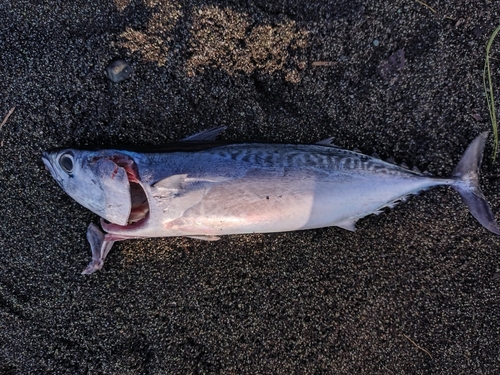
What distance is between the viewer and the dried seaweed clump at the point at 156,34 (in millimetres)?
2145

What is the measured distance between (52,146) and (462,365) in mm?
2776

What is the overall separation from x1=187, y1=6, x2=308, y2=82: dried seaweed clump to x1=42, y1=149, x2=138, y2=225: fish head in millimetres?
727

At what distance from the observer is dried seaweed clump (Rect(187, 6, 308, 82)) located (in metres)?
2.16

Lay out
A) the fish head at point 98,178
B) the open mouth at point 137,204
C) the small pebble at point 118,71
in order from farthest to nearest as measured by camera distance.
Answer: the small pebble at point 118,71 → the open mouth at point 137,204 → the fish head at point 98,178

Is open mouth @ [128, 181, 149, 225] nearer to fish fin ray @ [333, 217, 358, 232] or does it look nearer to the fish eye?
the fish eye

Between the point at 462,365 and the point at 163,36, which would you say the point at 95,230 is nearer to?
the point at 163,36

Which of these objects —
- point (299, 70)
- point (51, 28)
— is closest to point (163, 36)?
point (51, 28)

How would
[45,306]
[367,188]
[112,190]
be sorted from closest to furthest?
1. [112,190]
2. [367,188]
3. [45,306]

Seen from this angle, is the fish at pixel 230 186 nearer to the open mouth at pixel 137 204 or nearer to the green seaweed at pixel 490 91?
the open mouth at pixel 137 204

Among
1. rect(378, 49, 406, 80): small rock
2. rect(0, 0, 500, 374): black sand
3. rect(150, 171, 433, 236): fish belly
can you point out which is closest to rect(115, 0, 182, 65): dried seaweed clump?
Result: rect(0, 0, 500, 374): black sand

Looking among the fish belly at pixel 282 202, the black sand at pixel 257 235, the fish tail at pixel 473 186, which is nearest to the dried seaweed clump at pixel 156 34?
the black sand at pixel 257 235

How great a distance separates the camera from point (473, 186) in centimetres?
206

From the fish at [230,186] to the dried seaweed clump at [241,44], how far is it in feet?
1.50

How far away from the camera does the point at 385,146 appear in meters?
2.23
